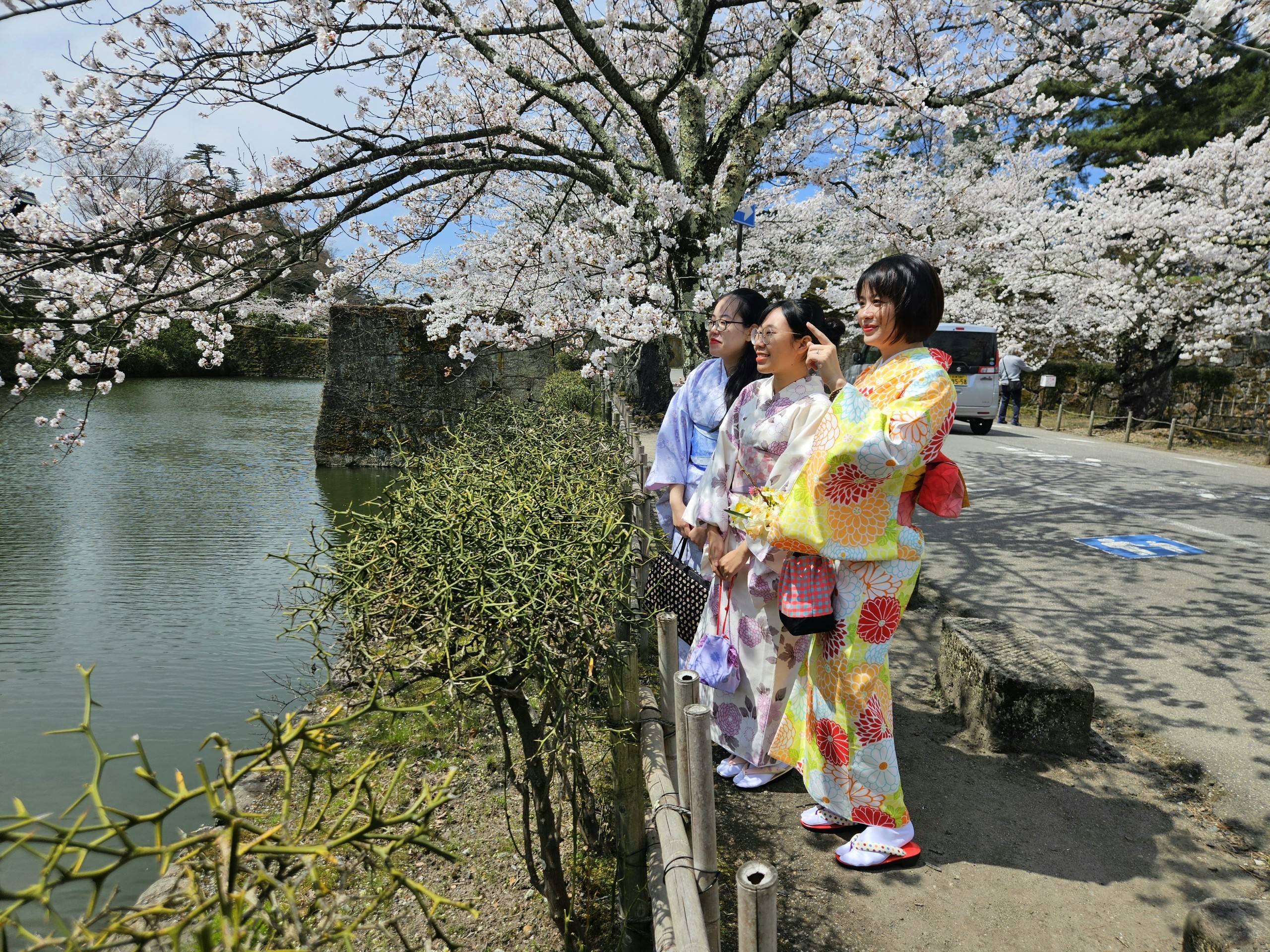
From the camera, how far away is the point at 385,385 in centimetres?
1121

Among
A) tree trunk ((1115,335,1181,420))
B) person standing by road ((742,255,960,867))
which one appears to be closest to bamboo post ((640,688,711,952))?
person standing by road ((742,255,960,867))

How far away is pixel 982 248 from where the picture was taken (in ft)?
31.0

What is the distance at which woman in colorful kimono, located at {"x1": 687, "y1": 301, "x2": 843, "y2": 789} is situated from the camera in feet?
8.65

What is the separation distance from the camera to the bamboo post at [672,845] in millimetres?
1500

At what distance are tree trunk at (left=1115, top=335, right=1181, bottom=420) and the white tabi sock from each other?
16.0 meters

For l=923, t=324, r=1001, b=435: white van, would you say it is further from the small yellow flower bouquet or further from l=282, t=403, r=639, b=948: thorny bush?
l=282, t=403, r=639, b=948: thorny bush

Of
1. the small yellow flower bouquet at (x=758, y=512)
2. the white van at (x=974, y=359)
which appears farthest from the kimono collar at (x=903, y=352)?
the white van at (x=974, y=359)

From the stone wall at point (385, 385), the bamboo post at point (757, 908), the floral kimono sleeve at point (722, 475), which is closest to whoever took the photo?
the bamboo post at point (757, 908)

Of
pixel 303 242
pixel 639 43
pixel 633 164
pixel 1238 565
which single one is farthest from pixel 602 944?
pixel 639 43

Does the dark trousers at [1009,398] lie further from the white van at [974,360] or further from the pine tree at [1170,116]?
the pine tree at [1170,116]

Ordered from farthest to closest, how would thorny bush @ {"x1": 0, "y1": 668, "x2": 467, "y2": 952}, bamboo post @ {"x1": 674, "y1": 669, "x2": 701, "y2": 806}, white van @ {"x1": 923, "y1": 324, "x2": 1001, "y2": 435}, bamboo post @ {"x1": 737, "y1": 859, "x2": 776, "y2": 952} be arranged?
white van @ {"x1": 923, "y1": 324, "x2": 1001, "y2": 435} < bamboo post @ {"x1": 674, "y1": 669, "x2": 701, "y2": 806} < bamboo post @ {"x1": 737, "y1": 859, "x2": 776, "y2": 952} < thorny bush @ {"x1": 0, "y1": 668, "x2": 467, "y2": 952}

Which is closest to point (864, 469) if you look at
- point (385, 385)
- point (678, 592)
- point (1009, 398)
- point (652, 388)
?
point (678, 592)

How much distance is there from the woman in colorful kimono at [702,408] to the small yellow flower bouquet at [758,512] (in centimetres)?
29

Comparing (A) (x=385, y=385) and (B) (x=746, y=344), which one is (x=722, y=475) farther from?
(A) (x=385, y=385)
